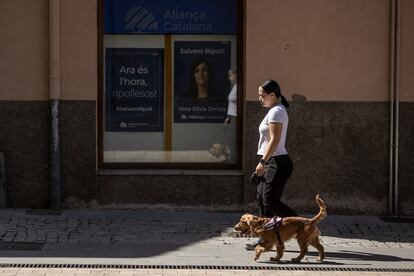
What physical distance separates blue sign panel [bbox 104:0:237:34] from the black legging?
2.97 metres

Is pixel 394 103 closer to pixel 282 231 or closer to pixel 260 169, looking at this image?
pixel 260 169

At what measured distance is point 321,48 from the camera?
406 inches

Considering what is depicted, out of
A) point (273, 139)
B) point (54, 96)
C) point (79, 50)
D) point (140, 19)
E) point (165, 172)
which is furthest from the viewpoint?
point (140, 19)

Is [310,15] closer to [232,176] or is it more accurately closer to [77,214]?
[232,176]

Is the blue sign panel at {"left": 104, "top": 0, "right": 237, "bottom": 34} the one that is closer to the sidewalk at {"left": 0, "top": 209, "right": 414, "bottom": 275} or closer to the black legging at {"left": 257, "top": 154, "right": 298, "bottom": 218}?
the sidewalk at {"left": 0, "top": 209, "right": 414, "bottom": 275}

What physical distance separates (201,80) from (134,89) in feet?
2.88

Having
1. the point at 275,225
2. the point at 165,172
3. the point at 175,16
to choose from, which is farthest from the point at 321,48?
the point at 275,225

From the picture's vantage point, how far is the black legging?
8.09 m

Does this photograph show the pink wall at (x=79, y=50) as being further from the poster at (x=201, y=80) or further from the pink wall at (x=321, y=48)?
the pink wall at (x=321, y=48)

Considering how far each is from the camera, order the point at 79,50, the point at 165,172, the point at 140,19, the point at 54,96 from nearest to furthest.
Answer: the point at 54,96 → the point at 79,50 → the point at 165,172 → the point at 140,19

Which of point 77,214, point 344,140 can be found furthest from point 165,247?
point 344,140

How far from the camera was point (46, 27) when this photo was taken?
33.4 feet

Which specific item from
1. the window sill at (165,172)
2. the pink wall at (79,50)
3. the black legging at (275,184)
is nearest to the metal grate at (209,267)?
the black legging at (275,184)

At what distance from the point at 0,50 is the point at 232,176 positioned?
129 inches
